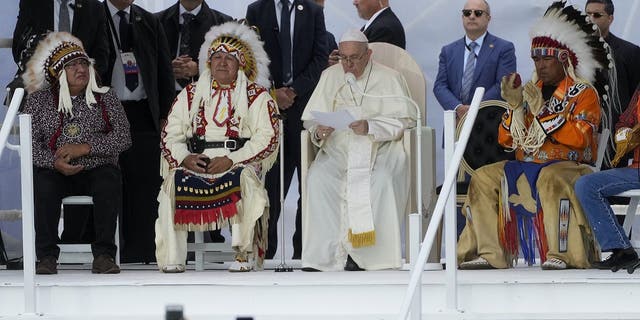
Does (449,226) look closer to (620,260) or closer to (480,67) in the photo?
(620,260)

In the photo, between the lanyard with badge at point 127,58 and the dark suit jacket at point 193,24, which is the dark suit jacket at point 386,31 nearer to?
the dark suit jacket at point 193,24

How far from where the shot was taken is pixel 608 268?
7066 mm

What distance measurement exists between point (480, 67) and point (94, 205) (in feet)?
7.42

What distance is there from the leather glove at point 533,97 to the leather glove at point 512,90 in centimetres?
4

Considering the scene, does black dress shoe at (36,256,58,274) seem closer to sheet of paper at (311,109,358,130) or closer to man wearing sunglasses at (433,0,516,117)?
sheet of paper at (311,109,358,130)

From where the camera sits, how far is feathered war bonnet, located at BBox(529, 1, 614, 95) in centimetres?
752

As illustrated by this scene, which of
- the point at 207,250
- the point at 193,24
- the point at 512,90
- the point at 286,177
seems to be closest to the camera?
the point at 512,90

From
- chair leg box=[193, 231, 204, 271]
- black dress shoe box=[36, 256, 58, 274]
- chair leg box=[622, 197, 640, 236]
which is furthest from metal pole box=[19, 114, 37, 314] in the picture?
chair leg box=[622, 197, 640, 236]

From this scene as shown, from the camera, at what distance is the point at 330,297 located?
6402 mm

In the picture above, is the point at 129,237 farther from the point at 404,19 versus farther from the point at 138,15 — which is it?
the point at 404,19

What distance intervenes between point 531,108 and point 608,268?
932 millimetres

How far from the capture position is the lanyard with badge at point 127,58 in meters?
8.57

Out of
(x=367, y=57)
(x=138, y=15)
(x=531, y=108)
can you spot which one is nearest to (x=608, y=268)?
(x=531, y=108)

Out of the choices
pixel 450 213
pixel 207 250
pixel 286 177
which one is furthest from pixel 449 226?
pixel 286 177
